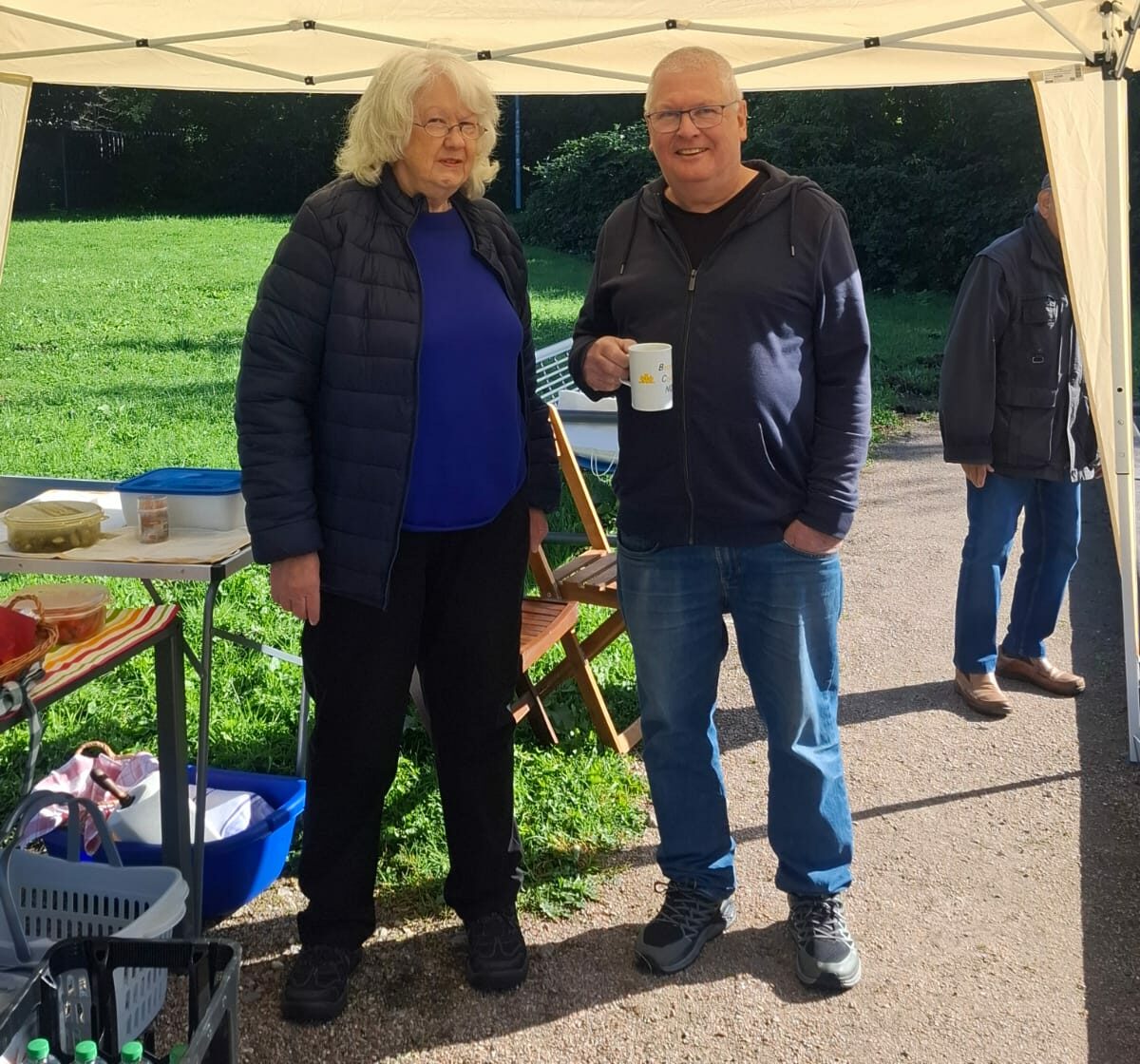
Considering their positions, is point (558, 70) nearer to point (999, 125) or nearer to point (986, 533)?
point (986, 533)

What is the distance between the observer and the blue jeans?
2.90m

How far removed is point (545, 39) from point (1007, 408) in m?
2.08

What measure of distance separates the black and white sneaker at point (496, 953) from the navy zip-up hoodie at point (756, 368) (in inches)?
40.7

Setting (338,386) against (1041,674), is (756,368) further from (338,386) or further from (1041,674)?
(1041,674)

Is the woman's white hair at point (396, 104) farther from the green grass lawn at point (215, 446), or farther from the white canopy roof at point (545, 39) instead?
the green grass lawn at point (215, 446)

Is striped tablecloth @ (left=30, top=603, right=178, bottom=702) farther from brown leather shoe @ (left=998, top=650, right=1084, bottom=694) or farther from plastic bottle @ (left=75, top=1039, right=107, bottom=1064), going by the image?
brown leather shoe @ (left=998, top=650, right=1084, bottom=694)

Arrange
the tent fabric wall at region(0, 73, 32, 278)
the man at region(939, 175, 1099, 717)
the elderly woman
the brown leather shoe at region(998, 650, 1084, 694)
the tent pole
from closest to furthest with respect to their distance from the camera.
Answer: the elderly woman
the tent pole
the tent fabric wall at region(0, 73, 32, 278)
the man at region(939, 175, 1099, 717)
the brown leather shoe at region(998, 650, 1084, 694)

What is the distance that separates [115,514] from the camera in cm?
345

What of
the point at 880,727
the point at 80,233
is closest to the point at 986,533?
the point at 880,727

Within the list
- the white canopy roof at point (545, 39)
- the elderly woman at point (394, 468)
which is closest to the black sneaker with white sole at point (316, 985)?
the elderly woman at point (394, 468)

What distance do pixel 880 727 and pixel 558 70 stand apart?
2.70 m

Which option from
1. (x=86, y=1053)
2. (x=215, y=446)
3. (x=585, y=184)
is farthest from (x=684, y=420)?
(x=585, y=184)

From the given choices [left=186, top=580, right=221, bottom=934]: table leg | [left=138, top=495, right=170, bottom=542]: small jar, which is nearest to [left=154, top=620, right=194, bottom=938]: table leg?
[left=186, top=580, right=221, bottom=934]: table leg

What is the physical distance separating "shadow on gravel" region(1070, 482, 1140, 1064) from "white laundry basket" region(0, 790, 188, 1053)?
201 cm
